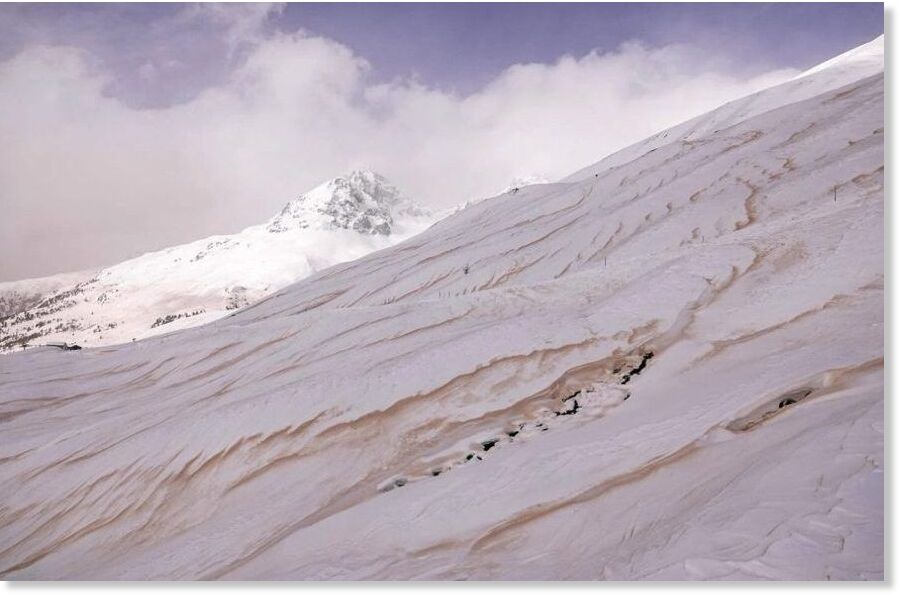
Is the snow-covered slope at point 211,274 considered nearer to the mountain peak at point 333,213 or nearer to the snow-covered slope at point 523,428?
the mountain peak at point 333,213

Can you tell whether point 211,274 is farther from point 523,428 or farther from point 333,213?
point 523,428

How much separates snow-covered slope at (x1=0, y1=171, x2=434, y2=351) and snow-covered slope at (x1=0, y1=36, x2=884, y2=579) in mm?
64337

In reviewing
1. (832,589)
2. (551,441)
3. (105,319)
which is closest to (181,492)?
(551,441)

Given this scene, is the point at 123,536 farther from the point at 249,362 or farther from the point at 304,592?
the point at 249,362

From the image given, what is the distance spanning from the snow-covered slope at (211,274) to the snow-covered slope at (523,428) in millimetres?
64337

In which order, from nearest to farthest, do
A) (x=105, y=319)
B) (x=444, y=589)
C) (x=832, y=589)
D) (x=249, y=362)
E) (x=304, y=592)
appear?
(x=832, y=589) → (x=444, y=589) → (x=304, y=592) → (x=249, y=362) → (x=105, y=319)

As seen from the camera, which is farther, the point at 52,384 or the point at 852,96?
the point at 852,96

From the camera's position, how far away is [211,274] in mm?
123312

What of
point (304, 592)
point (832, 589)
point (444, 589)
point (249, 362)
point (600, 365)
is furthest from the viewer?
point (249, 362)

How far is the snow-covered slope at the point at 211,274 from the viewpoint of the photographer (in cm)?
9669

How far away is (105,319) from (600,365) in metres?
122

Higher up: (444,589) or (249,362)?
(249,362)

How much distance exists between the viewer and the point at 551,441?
4742 millimetres

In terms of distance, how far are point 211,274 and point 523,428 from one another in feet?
437
